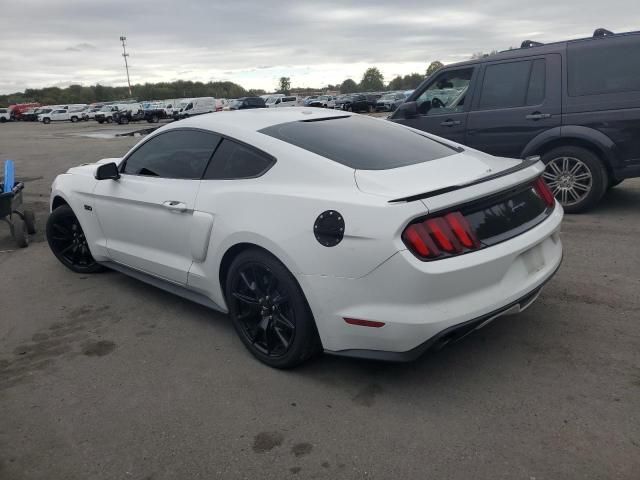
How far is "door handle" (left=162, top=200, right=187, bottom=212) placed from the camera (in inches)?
146

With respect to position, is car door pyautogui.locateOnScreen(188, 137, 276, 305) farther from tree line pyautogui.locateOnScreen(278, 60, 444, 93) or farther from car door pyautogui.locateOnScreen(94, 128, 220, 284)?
tree line pyautogui.locateOnScreen(278, 60, 444, 93)

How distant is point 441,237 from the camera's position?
271cm

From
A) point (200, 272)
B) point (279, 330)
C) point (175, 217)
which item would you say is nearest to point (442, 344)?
point (279, 330)

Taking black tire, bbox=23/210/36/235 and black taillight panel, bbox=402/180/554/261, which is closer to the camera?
black taillight panel, bbox=402/180/554/261

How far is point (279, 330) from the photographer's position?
10.7ft

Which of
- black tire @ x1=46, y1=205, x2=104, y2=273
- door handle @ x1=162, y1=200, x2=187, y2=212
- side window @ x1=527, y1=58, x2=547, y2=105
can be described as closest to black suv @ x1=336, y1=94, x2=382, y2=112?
side window @ x1=527, y1=58, x2=547, y2=105

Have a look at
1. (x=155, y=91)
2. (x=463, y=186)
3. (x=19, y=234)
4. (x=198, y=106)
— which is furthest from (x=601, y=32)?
(x=155, y=91)

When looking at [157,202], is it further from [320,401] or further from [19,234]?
[19,234]

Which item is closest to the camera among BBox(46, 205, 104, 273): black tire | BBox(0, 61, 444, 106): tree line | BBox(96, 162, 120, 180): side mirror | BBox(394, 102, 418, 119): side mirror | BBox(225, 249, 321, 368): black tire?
BBox(225, 249, 321, 368): black tire

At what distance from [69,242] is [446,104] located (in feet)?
16.0

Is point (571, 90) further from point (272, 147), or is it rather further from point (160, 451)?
point (160, 451)

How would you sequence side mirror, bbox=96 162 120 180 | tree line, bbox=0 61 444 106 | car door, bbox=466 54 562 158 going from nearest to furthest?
side mirror, bbox=96 162 120 180 → car door, bbox=466 54 562 158 → tree line, bbox=0 61 444 106

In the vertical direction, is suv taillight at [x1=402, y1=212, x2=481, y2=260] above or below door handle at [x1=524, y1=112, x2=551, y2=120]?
below

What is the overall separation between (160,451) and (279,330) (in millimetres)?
937
